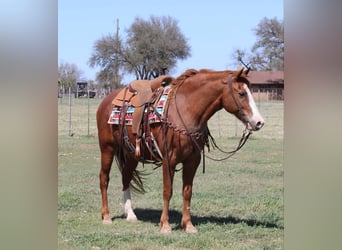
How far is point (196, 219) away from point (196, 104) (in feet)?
3.68

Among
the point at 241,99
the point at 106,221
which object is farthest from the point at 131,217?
the point at 241,99

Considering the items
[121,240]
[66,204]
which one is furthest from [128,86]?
[121,240]

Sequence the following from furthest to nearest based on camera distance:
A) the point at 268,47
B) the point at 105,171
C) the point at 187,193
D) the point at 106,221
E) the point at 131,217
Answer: the point at 105,171 < the point at 131,217 < the point at 106,221 < the point at 187,193 < the point at 268,47

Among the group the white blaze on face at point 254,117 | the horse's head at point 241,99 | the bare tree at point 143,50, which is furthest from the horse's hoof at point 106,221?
the white blaze on face at point 254,117

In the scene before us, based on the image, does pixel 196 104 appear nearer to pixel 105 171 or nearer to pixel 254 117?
pixel 254 117

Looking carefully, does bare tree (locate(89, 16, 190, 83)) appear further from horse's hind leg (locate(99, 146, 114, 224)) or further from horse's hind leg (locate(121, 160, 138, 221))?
horse's hind leg (locate(121, 160, 138, 221))

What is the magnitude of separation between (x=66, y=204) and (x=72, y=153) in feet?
8.95

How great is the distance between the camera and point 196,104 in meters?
3.81

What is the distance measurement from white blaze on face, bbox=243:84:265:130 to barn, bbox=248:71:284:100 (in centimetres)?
11

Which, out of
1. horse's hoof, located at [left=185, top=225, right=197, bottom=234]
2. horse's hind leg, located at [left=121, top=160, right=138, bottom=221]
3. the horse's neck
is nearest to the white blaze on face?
the horse's neck

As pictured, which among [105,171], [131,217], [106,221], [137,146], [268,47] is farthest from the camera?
[105,171]
